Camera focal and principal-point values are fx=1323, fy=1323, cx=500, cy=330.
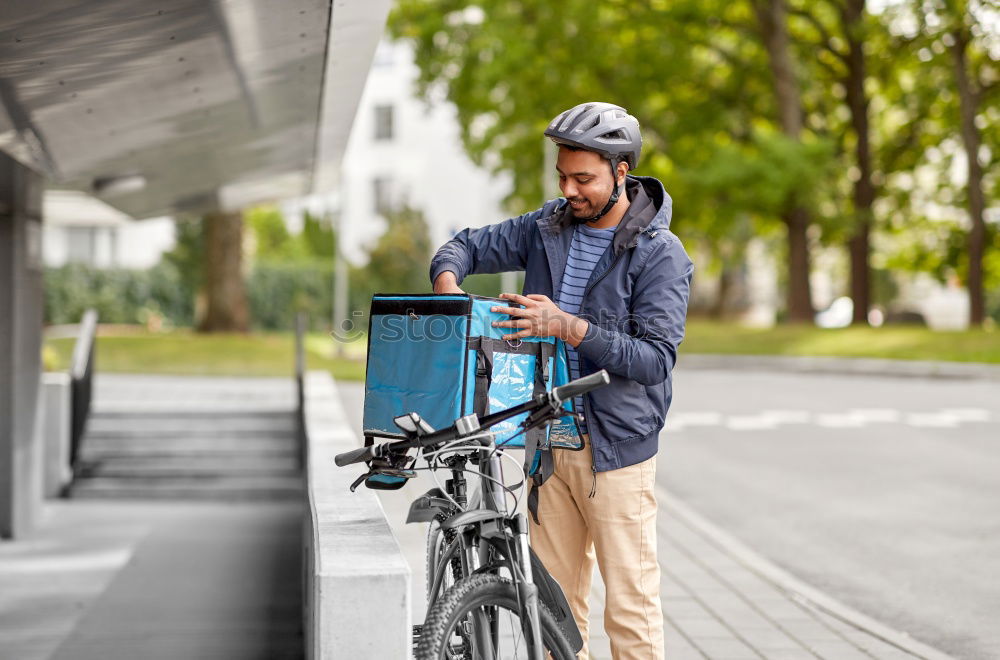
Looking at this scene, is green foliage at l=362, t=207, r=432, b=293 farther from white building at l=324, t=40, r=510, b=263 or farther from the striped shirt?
the striped shirt

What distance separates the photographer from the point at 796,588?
6953 mm

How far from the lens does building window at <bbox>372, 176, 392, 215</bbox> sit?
53.0 metres

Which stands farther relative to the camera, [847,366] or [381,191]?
[381,191]

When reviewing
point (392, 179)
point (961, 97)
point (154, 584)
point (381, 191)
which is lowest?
point (154, 584)

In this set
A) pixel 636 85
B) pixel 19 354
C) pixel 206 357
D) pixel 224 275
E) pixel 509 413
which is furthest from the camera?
pixel 636 85

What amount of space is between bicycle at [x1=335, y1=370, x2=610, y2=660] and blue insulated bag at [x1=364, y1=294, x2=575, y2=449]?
0.25 ft

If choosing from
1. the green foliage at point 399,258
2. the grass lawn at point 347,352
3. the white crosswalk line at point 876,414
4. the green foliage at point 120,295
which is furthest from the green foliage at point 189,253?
the white crosswalk line at point 876,414

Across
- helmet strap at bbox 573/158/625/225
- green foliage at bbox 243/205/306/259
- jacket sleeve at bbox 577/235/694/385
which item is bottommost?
jacket sleeve at bbox 577/235/694/385

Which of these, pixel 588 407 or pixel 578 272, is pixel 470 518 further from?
pixel 578 272

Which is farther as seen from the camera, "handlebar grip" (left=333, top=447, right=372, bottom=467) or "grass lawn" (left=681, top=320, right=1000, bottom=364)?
"grass lawn" (left=681, top=320, right=1000, bottom=364)

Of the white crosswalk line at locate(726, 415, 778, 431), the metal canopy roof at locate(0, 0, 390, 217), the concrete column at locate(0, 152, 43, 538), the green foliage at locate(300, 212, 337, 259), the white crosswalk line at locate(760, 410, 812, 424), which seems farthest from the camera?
the green foliage at locate(300, 212, 337, 259)

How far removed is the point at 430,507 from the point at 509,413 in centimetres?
41

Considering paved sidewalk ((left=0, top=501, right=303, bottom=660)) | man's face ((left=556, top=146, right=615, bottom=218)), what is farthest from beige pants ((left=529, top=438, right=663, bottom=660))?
paved sidewalk ((left=0, top=501, right=303, bottom=660))

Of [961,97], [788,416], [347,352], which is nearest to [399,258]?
[347,352]
